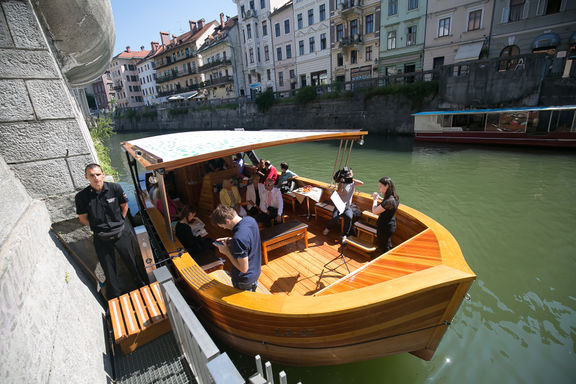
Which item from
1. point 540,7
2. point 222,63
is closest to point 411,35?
point 540,7

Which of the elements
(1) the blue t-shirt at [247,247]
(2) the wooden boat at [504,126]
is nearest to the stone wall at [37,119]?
(1) the blue t-shirt at [247,247]

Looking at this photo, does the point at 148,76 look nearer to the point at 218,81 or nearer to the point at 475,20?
the point at 218,81

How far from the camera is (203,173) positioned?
7.61 metres

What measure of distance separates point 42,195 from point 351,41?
96.7 ft

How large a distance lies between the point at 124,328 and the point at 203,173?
197 inches

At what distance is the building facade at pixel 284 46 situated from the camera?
3353 centimetres

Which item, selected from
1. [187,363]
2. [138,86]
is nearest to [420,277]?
[187,363]

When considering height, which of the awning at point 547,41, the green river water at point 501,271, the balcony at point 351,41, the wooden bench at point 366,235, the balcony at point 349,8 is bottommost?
the green river water at point 501,271

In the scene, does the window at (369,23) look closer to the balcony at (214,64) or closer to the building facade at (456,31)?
the building facade at (456,31)

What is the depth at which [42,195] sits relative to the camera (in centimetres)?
327

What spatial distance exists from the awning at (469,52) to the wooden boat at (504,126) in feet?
23.4

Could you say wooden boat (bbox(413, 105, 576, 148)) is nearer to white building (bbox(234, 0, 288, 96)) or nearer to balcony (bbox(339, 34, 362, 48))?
balcony (bbox(339, 34, 362, 48))

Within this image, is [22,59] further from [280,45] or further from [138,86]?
[138,86]

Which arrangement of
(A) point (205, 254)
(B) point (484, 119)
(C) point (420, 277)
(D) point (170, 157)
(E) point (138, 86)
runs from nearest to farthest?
(C) point (420, 277) < (D) point (170, 157) < (A) point (205, 254) < (B) point (484, 119) < (E) point (138, 86)
